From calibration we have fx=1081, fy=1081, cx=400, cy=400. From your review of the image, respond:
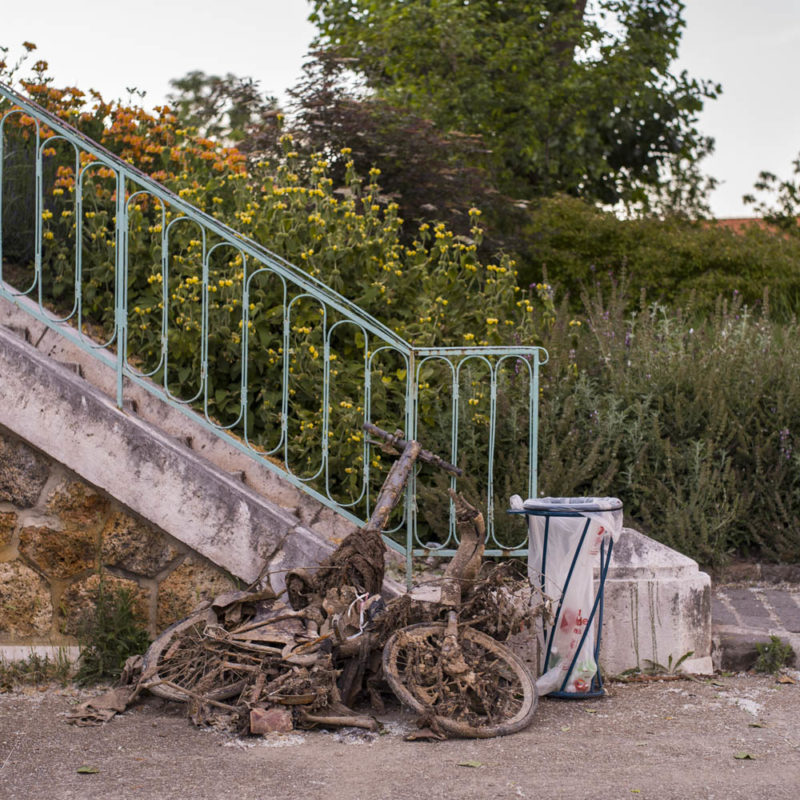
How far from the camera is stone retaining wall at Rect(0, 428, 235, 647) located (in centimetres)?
425

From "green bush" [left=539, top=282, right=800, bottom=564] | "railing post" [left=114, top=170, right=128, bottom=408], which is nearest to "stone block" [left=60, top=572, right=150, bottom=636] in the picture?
"railing post" [left=114, top=170, right=128, bottom=408]

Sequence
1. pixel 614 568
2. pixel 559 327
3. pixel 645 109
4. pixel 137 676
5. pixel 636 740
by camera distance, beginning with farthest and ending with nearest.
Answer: pixel 645 109, pixel 559 327, pixel 614 568, pixel 137 676, pixel 636 740

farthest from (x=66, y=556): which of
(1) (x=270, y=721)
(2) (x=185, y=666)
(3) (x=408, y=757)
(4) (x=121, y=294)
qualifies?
(3) (x=408, y=757)

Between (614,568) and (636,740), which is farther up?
(614,568)

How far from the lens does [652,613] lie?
4.48m

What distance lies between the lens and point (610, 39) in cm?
1600

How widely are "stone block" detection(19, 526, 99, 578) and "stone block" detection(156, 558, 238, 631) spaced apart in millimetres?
306

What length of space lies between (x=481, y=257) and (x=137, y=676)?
6.72 meters

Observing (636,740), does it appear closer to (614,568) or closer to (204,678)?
(614,568)

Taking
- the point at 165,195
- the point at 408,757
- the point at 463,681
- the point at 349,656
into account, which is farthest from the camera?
the point at 165,195

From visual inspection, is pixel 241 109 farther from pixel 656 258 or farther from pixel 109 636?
pixel 109 636

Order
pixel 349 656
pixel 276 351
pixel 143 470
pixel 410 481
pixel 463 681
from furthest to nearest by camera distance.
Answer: pixel 276 351
pixel 410 481
pixel 143 470
pixel 349 656
pixel 463 681

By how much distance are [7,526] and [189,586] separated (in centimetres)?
76

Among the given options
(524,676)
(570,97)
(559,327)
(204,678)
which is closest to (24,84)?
(559,327)
